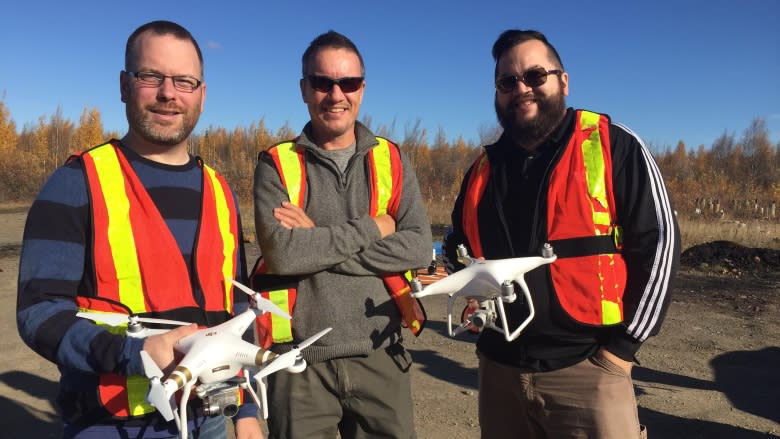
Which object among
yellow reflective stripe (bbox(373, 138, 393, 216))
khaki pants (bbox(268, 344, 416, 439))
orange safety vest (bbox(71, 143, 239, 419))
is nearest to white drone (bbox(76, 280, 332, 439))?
orange safety vest (bbox(71, 143, 239, 419))

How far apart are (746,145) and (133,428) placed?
215 ft

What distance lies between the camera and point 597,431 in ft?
9.82

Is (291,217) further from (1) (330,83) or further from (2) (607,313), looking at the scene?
(2) (607,313)

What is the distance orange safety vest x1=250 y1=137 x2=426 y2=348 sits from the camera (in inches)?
125

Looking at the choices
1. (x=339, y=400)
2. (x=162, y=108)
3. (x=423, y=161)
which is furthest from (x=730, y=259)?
(x=423, y=161)

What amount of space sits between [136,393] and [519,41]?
2.71 m

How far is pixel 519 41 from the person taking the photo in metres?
Answer: 3.34

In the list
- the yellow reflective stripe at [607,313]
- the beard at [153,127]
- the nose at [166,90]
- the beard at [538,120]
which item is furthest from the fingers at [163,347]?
the beard at [538,120]

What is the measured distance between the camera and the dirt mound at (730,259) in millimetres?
14539

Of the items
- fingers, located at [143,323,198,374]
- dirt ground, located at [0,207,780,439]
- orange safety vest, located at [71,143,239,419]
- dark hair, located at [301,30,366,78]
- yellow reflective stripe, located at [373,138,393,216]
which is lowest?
dirt ground, located at [0,207,780,439]

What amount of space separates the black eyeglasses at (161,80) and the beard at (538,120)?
70.4 inches

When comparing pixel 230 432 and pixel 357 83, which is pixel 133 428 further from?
pixel 230 432

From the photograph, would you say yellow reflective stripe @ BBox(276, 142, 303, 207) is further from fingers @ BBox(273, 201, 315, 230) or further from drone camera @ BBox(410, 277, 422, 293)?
drone camera @ BBox(410, 277, 422, 293)

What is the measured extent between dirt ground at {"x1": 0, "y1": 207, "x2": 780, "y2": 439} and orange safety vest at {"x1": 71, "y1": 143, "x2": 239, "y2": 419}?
3919 millimetres
